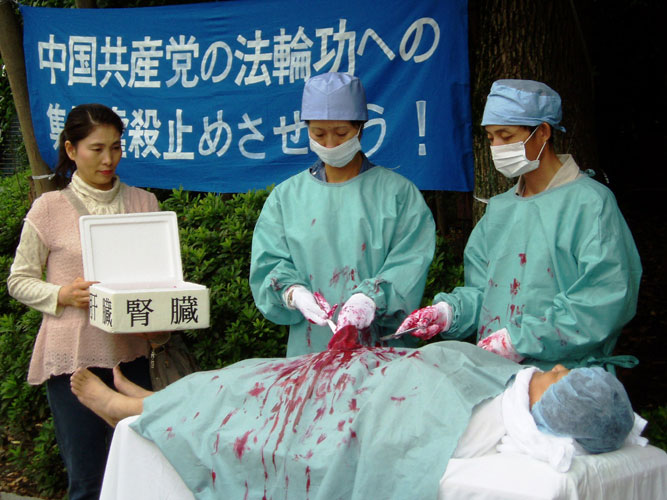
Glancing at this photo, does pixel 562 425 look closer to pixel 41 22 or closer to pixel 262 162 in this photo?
pixel 262 162

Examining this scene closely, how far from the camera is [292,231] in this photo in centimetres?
333

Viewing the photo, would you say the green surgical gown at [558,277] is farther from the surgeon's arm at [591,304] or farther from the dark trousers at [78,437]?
the dark trousers at [78,437]

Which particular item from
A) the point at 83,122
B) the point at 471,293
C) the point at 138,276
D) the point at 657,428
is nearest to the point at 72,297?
the point at 138,276

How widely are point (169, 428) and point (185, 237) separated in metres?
1.91

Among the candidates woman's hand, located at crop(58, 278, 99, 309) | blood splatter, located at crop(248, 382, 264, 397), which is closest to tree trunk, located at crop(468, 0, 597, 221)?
blood splatter, located at crop(248, 382, 264, 397)

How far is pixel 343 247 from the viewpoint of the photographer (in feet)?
10.7

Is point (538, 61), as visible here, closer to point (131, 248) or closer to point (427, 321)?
point (427, 321)

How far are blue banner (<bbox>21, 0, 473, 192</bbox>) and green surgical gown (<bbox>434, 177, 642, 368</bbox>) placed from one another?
147 cm

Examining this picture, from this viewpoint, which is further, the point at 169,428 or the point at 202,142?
the point at 202,142

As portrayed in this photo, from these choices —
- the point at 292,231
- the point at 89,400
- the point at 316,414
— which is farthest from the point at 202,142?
the point at 316,414

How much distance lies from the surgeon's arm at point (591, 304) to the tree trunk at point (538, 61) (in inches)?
50.8

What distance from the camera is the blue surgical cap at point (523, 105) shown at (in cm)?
295

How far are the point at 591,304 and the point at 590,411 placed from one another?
504mm

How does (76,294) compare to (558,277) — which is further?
(76,294)
